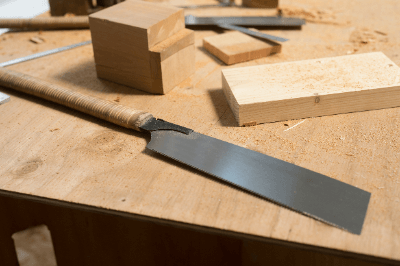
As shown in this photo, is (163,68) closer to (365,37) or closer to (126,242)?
(126,242)

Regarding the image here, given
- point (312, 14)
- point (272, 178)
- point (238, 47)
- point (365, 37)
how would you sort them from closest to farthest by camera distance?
point (272, 178), point (238, 47), point (365, 37), point (312, 14)

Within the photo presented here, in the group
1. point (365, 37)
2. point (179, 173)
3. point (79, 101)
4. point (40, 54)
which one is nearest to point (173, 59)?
point (79, 101)

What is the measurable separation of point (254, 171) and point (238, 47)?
→ 2.09 feet

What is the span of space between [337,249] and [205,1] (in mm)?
1506

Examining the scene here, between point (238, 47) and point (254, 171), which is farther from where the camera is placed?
point (238, 47)

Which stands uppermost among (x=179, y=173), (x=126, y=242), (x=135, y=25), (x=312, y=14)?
(x=135, y=25)

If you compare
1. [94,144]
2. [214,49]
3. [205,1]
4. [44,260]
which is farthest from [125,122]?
[205,1]

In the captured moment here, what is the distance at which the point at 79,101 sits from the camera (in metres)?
0.93

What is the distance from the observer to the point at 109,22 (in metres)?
1.01

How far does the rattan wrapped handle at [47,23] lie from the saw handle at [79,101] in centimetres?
50

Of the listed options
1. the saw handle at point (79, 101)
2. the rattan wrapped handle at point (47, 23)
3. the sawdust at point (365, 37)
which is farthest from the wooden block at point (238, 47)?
the rattan wrapped handle at point (47, 23)

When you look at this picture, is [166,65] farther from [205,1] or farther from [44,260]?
[44,260]

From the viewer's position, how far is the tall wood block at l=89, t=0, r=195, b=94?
38.8 inches

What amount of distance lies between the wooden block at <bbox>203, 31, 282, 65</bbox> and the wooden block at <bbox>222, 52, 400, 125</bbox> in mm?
206
